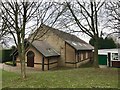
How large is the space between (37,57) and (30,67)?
235 cm

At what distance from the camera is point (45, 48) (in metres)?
32.5

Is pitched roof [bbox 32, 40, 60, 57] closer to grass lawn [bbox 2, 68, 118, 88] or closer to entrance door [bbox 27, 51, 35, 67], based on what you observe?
entrance door [bbox 27, 51, 35, 67]

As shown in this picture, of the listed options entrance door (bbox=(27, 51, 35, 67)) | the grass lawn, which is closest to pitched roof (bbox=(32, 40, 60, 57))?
entrance door (bbox=(27, 51, 35, 67))

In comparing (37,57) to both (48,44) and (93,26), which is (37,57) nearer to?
(48,44)

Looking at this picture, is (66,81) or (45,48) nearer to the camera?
(66,81)

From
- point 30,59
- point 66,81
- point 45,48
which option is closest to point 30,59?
point 30,59

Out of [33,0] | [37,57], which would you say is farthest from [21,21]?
[37,57]

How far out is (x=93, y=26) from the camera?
21.3 m

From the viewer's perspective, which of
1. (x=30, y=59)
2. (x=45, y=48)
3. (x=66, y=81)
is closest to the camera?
(x=66, y=81)

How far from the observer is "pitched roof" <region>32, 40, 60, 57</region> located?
3021 cm

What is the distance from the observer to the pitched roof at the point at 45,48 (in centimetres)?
3021

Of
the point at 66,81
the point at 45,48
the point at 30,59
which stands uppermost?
the point at 45,48

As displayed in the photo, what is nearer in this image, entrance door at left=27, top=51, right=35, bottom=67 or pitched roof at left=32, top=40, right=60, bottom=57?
pitched roof at left=32, top=40, right=60, bottom=57

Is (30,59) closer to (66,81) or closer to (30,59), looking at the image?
(30,59)
